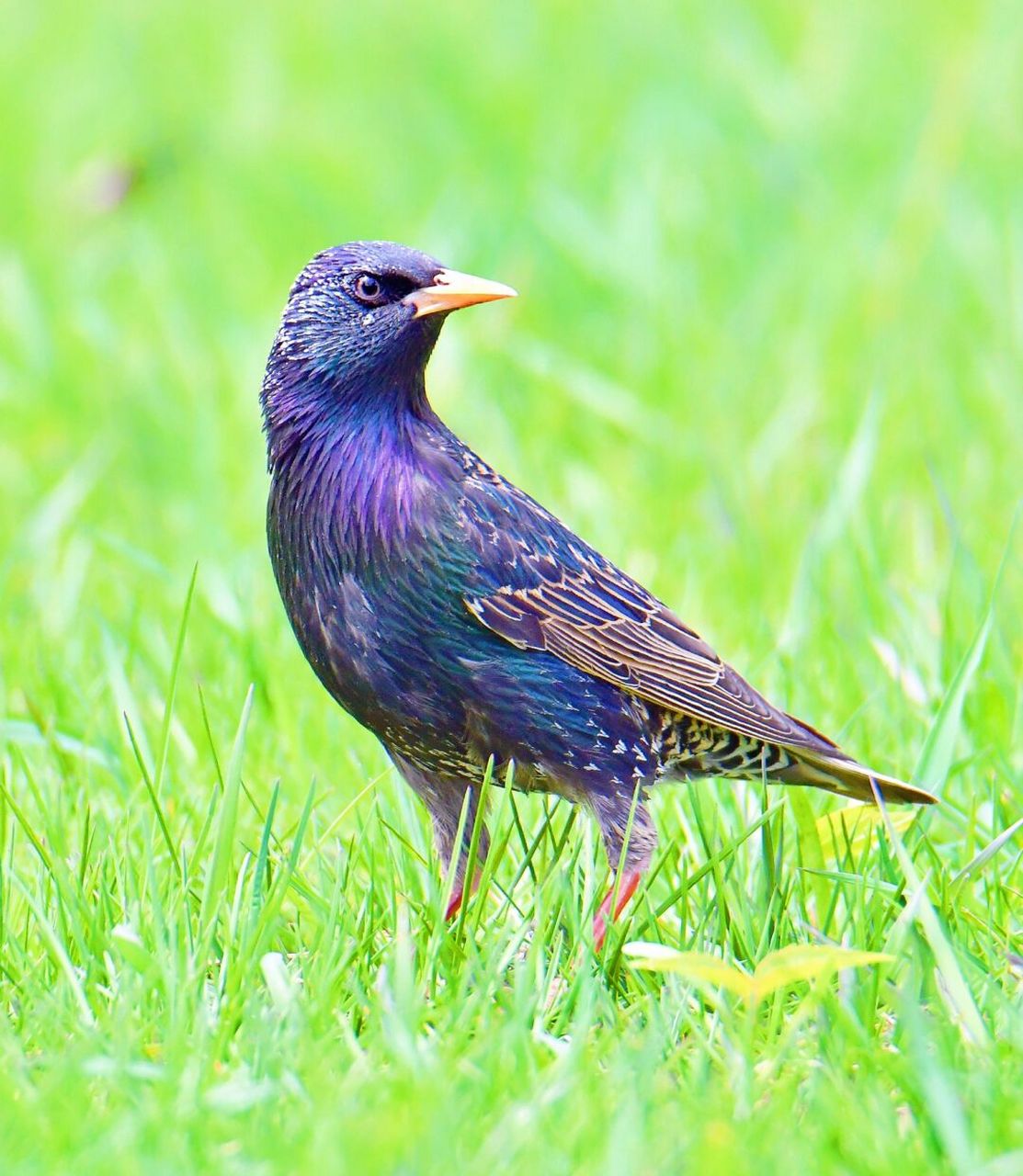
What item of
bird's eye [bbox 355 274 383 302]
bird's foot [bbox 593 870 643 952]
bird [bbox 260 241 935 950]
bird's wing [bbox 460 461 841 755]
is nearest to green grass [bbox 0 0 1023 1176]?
bird's foot [bbox 593 870 643 952]

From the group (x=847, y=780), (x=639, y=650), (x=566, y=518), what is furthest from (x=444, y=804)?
(x=566, y=518)

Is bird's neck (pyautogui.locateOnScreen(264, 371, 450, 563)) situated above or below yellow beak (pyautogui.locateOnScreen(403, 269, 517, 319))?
below

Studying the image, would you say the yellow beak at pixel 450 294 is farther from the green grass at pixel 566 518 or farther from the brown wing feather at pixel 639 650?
the green grass at pixel 566 518

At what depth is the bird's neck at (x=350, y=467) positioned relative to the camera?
370 cm

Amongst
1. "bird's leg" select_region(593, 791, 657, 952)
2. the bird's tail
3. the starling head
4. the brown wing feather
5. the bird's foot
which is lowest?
the bird's foot

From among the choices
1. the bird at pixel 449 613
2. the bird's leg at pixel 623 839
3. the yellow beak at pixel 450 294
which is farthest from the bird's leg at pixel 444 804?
the yellow beak at pixel 450 294

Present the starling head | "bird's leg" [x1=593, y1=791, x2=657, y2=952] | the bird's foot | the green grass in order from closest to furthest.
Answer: the green grass
the bird's foot
"bird's leg" [x1=593, y1=791, x2=657, y2=952]
the starling head

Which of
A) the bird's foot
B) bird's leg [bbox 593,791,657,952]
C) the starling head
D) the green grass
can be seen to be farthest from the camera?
the starling head

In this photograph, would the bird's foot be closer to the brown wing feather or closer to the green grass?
the green grass

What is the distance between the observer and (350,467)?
376 cm

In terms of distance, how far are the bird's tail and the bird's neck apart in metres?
1.03

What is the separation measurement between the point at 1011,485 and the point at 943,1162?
375cm

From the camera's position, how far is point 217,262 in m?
8.52

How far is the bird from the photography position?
145 inches
